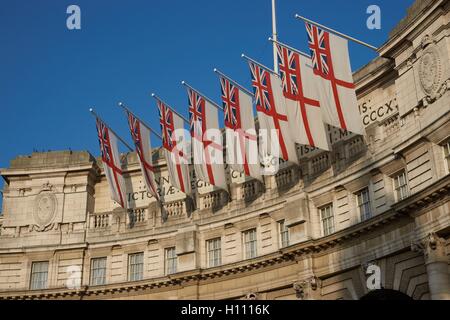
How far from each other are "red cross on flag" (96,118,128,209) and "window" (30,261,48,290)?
710 cm

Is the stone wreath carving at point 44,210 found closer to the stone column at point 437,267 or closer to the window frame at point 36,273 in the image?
the window frame at point 36,273

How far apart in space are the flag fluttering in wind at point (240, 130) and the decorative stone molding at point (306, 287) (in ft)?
21.3

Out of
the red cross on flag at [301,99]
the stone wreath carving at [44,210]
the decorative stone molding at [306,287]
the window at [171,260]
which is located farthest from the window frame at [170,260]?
the red cross on flag at [301,99]

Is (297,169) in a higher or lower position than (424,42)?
lower

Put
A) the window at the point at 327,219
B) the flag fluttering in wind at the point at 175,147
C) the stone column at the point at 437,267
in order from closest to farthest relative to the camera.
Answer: the stone column at the point at 437,267 → the window at the point at 327,219 → the flag fluttering in wind at the point at 175,147

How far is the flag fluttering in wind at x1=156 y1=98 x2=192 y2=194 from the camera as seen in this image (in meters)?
43.9

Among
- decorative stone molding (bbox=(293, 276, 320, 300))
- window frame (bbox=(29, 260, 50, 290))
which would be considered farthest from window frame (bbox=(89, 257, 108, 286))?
decorative stone molding (bbox=(293, 276, 320, 300))

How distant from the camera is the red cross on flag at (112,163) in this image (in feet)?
154

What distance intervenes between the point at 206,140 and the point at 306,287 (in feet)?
35.1

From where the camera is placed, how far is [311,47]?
37.9 meters
